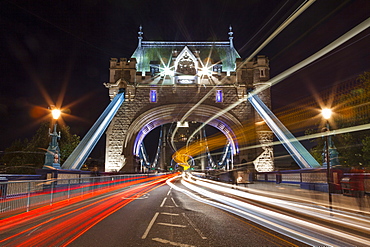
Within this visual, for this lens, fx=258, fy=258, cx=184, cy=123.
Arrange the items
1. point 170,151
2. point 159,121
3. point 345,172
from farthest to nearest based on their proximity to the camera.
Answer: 1. point 170,151
2. point 159,121
3. point 345,172

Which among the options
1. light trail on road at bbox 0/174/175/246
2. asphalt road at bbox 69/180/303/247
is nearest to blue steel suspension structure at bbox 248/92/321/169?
asphalt road at bbox 69/180/303/247

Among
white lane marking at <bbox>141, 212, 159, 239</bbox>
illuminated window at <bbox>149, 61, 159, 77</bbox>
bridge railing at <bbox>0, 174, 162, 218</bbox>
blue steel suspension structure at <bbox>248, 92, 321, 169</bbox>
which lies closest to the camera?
white lane marking at <bbox>141, 212, 159, 239</bbox>

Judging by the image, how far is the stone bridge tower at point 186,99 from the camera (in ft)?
101

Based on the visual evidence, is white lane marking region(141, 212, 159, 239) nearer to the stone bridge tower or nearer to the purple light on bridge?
the stone bridge tower

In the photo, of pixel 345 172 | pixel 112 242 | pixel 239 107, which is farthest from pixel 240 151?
pixel 112 242

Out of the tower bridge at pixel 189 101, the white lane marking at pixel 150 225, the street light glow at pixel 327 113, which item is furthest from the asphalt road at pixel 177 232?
the tower bridge at pixel 189 101

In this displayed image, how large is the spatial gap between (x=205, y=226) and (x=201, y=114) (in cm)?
2804

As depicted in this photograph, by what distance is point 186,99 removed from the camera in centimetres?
3247

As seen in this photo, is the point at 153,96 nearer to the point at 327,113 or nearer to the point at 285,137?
the point at 285,137

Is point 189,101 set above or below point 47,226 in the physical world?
above

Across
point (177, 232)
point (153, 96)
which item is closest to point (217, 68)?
point (153, 96)

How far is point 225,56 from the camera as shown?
37469 mm

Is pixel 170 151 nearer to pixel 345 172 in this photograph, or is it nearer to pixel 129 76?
pixel 129 76

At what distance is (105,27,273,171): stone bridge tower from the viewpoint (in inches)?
1214
